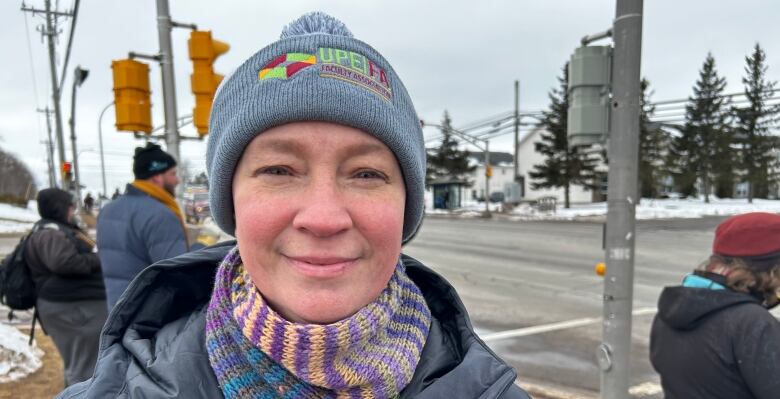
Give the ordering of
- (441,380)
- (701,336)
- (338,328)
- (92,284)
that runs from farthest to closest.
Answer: (92,284) < (701,336) < (441,380) < (338,328)

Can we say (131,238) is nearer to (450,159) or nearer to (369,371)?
(369,371)

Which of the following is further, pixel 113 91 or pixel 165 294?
pixel 113 91

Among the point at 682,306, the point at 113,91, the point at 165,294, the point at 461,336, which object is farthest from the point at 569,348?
the point at 113,91

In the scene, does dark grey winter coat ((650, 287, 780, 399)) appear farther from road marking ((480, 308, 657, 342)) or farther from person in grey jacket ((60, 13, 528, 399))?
road marking ((480, 308, 657, 342))

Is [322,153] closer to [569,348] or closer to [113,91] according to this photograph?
[113,91]

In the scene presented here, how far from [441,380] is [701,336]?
1.86m

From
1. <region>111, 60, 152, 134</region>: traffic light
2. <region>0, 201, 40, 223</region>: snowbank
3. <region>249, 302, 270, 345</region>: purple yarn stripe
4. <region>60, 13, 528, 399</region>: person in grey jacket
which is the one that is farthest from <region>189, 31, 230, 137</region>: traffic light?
<region>0, 201, 40, 223</region>: snowbank

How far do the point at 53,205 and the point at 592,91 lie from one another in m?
4.21

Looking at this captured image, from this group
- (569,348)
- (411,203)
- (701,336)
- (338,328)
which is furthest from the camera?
(569,348)

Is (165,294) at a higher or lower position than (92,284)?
higher

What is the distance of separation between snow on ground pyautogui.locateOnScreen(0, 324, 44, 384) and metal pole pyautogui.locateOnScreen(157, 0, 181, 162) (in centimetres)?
222

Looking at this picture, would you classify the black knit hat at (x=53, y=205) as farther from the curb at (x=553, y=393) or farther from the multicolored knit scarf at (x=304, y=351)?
the curb at (x=553, y=393)

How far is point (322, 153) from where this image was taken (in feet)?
3.44

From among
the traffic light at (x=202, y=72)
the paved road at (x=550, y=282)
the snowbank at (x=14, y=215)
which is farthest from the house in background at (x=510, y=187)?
the snowbank at (x=14, y=215)
